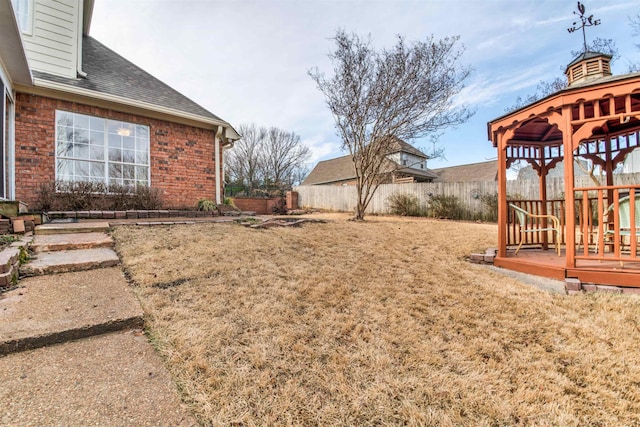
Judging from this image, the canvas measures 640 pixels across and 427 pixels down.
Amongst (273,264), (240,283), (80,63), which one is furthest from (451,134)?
(80,63)

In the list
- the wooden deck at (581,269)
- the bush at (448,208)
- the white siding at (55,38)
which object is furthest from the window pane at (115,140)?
the bush at (448,208)

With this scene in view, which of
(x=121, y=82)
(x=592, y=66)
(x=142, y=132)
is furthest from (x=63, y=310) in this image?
(x=121, y=82)

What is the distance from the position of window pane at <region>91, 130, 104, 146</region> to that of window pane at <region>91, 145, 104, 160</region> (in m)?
0.10

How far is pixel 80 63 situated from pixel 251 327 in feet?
27.7

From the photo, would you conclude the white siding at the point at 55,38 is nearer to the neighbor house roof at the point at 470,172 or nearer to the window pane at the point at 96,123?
the window pane at the point at 96,123

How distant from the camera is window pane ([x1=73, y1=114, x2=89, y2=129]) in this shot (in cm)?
631

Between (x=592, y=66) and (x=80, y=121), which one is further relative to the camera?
(x=80, y=121)

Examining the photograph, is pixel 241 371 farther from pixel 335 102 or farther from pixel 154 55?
pixel 154 55

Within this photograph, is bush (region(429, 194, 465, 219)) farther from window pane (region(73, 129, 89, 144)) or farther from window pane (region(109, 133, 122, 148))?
window pane (region(73, 129, 89, 144))

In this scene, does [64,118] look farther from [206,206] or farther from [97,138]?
[206,206]

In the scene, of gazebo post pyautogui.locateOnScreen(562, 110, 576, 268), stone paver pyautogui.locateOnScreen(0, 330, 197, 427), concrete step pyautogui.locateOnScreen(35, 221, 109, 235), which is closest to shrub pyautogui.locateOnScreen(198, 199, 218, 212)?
concrete step pyautogui.locateOnScreen(35, 221, 109, 235)

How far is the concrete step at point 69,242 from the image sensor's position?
3.24 meters

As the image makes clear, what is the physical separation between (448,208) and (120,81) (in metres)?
12.0

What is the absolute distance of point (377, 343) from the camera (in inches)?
78.2
